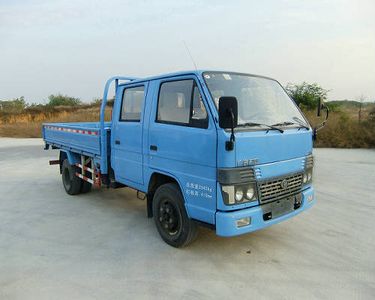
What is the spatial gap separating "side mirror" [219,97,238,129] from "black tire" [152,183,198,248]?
1.19 m

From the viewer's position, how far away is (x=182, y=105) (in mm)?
3850

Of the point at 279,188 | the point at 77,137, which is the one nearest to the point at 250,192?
the point at 279,188

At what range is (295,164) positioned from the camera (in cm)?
393

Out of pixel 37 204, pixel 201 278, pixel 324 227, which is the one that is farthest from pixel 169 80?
pixel 37 204

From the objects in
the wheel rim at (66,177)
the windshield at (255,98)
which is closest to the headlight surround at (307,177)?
the windshield at (255,98)

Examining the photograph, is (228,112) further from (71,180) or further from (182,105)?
(71,180)

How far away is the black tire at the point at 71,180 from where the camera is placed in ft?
21.6

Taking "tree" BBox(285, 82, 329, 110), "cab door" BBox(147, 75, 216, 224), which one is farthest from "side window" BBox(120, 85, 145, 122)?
"tree" BBox(285, 82, 329, 110)


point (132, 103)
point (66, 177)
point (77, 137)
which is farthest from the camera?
point (66, 177)

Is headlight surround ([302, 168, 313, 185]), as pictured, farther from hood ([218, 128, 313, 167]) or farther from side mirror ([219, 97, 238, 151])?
side mirror ([219, 97, 238, 151])

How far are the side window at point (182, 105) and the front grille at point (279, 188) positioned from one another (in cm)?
94

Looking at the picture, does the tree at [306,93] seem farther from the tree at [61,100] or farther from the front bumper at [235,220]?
the tree at [61,100]

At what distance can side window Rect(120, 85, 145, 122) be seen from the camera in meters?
4.55

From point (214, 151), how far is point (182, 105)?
806 millimetres
